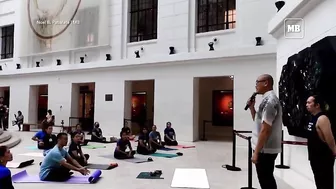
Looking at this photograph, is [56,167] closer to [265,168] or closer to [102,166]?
[102,166]

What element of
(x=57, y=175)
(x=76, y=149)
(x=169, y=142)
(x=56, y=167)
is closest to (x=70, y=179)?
(x=57, y=175)

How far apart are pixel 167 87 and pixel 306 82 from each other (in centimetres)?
961

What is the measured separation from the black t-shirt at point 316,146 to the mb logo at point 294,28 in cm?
324

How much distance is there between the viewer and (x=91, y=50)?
58.8 ft

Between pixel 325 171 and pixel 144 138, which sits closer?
pixel 325 171

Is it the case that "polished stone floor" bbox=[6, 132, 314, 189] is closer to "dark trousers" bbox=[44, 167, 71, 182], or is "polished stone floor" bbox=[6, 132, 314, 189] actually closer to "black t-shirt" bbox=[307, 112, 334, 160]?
"dark trousers" bbox=[44, 167, 71, 182]

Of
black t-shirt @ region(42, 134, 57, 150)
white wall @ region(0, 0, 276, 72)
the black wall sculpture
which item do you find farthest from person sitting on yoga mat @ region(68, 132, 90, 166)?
white wall @ region(0, 0, 276, 72)

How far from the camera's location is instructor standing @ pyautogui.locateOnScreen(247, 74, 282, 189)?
3635 mm

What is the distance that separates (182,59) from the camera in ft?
46.9

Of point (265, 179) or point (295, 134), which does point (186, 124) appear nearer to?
point (295, 134)

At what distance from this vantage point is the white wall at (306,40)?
533 cm

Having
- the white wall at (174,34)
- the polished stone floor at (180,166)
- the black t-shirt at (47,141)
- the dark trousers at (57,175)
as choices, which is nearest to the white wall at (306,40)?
the polished stone floor at (180,166)

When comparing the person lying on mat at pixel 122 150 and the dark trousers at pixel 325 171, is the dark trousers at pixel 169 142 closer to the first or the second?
the person lying on mat at pixel 122 150

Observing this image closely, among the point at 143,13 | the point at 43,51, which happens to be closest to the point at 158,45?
the point at 143,13
